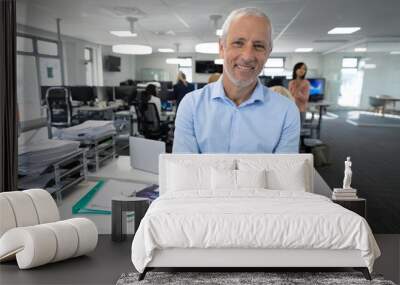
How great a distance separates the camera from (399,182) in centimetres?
495

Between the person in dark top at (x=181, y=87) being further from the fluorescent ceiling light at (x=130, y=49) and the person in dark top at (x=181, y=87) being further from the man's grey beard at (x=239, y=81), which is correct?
the man's grey beard at (x=239, y=81)

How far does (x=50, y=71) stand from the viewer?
4.65 metres

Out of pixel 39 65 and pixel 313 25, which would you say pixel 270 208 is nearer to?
pixel 39 65

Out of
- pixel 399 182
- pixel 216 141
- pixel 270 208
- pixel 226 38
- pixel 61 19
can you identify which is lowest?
pixel 399 182

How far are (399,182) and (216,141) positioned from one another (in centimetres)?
380

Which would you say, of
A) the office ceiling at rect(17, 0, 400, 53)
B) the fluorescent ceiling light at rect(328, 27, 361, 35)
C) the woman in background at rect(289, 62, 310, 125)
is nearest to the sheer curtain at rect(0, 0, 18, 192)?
the office ceiling at rect(17, 0, 400, 53)

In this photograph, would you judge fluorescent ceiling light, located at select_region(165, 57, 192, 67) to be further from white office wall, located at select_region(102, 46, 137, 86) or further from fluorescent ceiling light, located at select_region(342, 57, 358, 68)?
fluorescent ceiling light, located at select_region(342, 57, 358, 68)

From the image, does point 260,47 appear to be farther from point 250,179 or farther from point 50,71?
point 50,71

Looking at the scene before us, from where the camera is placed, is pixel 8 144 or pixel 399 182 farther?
pixel 399 182

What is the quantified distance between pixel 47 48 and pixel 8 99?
1.59 m

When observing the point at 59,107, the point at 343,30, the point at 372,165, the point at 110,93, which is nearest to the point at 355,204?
the point at 372,165

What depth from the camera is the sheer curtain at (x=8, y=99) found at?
3092 mm

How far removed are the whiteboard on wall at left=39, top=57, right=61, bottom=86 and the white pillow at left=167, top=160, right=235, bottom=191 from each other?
3126 millimetres

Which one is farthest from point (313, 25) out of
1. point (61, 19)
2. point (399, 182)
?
point (61, 19)
